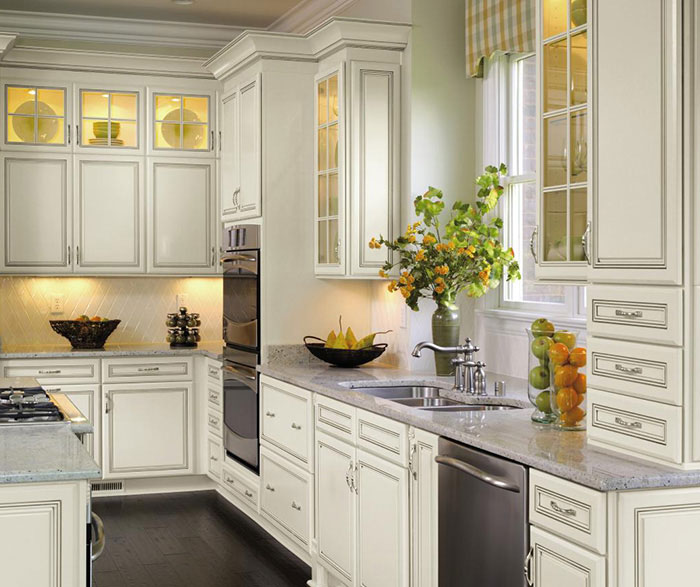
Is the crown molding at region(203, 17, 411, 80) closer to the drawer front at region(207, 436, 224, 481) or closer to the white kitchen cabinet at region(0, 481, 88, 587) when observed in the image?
the drawer front at region(207, 436, 224, 481)

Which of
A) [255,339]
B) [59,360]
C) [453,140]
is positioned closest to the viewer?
[453,140]

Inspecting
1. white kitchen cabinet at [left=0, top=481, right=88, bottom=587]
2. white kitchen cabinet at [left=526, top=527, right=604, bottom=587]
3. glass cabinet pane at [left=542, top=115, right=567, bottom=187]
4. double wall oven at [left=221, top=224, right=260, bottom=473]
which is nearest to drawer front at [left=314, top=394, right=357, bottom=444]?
double wall oven at [left=221, top=224, right=260, bottom=473]

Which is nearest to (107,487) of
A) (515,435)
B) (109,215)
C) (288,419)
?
(109,215)

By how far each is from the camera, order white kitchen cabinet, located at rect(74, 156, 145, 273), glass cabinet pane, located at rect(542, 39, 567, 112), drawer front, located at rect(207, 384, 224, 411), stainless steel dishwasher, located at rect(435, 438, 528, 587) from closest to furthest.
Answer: stainless steel dishwasher, located at rect(435, 438, 528, 587) → glass cabinet pane, located at rect(542, 39, 567, 112) → drawer front, located at rect(207, 384, 224, 411) → white kitchen cabinet, located at rect(74, 156, 145, 273)

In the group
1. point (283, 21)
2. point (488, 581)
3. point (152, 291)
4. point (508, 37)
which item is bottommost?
point (488, 581)

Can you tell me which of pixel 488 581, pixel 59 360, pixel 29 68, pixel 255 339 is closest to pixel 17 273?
pixel 59 360

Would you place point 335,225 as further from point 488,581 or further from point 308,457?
point 488,581

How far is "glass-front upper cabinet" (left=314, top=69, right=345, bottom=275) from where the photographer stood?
484cm

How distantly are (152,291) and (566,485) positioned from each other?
15.3ft

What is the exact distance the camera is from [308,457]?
4387mm

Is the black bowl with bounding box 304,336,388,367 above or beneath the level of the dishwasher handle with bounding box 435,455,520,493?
above

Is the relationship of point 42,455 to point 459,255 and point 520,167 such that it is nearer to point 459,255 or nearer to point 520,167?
point 459,255

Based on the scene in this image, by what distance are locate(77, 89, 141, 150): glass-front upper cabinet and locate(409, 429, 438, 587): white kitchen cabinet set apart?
12.0 ft

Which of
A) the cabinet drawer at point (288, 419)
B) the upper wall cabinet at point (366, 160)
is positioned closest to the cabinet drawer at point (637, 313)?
the cabinet drawer at point (288, 419)
